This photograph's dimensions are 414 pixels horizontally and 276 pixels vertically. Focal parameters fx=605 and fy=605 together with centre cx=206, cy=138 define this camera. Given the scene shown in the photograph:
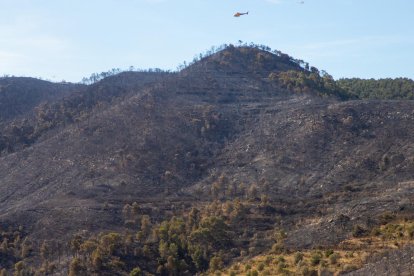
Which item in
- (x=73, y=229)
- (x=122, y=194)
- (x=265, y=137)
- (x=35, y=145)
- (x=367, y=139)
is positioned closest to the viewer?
(x=73, y=229)

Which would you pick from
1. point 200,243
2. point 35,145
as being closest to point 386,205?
point 200,243

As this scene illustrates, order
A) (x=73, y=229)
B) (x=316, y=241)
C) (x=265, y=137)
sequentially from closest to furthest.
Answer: (x=316, y=241) < (x=73, y=229) < (x=265, y=137)

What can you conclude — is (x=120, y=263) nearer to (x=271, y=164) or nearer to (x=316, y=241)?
(x=316, y=241)

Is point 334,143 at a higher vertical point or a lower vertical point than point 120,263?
higher

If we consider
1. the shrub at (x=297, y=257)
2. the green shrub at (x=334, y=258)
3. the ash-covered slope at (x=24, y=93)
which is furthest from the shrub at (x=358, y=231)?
the ash-covered slope at (x=24, y=93)

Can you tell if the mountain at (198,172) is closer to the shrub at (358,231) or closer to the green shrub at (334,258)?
the shrub at (358,231)

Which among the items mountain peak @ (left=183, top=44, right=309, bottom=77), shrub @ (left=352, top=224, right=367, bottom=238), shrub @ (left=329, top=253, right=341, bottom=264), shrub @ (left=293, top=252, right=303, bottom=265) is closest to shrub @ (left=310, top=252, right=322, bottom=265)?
shrub @ (left=329, top=253, right=341, bottom=264)
